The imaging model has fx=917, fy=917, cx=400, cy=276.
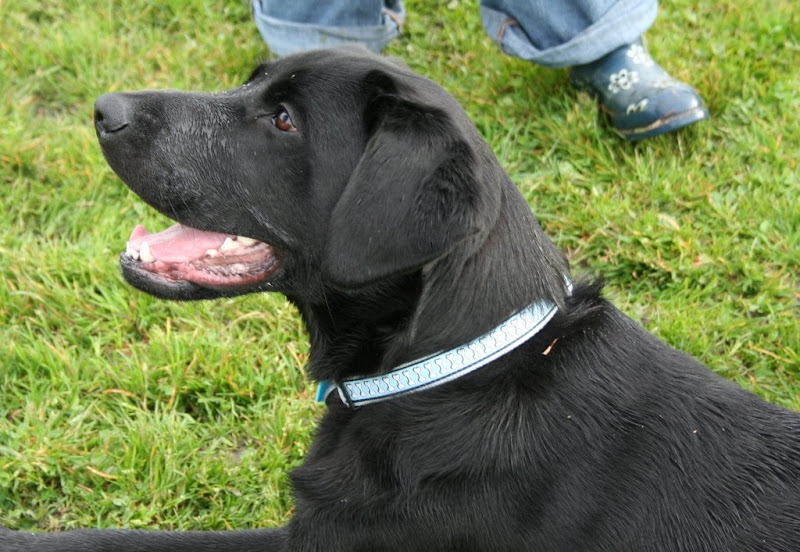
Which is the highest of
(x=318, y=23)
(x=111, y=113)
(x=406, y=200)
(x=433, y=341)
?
(x=406, y=200)

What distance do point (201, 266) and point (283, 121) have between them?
441 millimetres

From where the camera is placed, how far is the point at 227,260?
245 cm

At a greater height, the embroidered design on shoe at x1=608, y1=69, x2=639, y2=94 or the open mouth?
the open mouth

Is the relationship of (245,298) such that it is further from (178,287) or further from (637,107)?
(637,107)

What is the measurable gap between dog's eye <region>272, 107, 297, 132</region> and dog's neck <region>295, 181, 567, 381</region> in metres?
0.43

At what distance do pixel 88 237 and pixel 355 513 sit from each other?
2065mm

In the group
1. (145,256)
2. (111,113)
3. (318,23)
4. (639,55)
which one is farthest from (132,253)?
(639,55)

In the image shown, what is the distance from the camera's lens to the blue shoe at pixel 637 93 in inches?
155

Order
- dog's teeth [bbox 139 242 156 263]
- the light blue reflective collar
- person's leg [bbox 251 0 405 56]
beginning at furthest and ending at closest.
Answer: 1. person's leg [bbox 251 0 405 56]
2. dog's teeth [bbox 139 242 156 263]
3. the light blue reflective collar

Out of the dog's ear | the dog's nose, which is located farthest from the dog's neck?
the dog's nose

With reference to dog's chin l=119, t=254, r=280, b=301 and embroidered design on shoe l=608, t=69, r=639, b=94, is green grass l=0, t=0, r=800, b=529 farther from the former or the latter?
dog's chin l=119, t=254, r=280, b=301

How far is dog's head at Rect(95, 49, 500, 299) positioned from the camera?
6.63ft

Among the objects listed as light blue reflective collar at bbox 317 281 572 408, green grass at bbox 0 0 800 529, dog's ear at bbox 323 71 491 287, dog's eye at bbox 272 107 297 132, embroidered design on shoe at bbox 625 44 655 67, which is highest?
dog's ear at bbox 323 71 491 287

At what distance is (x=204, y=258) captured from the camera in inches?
96.3
